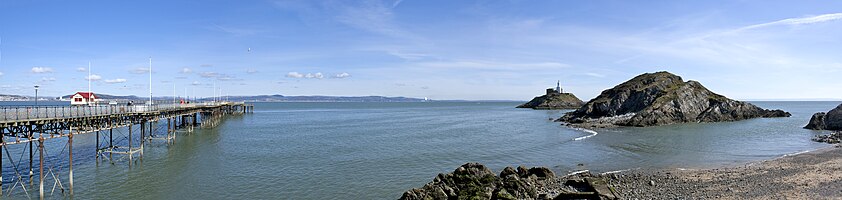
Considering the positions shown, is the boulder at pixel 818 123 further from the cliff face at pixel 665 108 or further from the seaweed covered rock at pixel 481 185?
the seaweed covered rock at pixel 481 185

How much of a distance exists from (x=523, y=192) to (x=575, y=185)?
165 inches

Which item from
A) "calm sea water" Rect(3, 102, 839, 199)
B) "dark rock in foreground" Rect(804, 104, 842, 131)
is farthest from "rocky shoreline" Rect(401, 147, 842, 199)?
"dark rock in foreground" Rect(804, 104, 842, 131)

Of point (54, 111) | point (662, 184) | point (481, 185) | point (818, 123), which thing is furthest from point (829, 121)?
point (54, 111)

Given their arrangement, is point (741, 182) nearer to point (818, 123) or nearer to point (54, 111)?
point (54, 111)

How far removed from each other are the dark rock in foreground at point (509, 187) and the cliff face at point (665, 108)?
2129 inches

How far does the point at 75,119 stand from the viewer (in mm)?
30844

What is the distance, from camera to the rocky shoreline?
22.3m

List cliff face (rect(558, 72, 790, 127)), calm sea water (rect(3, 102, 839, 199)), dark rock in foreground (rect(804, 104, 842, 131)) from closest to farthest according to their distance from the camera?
calm sea water (rect(3, 102, 839, 199))
dark rock in foreground (rect(804, 104, 842, 131))
cliff face (rect(558, 72, 790, 127))

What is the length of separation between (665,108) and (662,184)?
2530 inches

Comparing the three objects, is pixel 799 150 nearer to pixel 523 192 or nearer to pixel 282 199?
pixel 523 192

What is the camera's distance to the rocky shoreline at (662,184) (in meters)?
22.3

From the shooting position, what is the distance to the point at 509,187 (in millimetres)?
22766

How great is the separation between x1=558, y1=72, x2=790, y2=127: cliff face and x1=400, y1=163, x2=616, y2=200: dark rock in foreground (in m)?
54.1

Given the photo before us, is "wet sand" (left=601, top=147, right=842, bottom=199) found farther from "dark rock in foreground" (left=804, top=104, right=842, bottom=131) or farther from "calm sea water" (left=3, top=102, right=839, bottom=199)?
"dark rock in foreground" (left=804, top=104, right=842, bottom=131)
